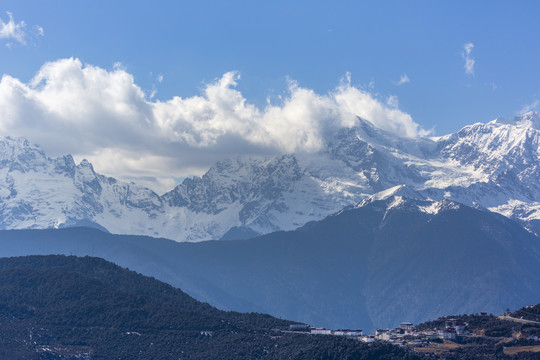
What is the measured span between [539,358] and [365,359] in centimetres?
3241

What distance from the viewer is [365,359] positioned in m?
200

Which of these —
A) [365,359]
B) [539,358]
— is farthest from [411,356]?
[539,358]

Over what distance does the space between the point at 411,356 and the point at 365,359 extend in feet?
28.5

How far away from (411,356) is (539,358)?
23.8 metres

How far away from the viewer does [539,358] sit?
650ft

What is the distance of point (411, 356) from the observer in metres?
200

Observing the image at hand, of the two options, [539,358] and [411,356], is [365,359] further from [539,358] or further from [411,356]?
[539,358]
